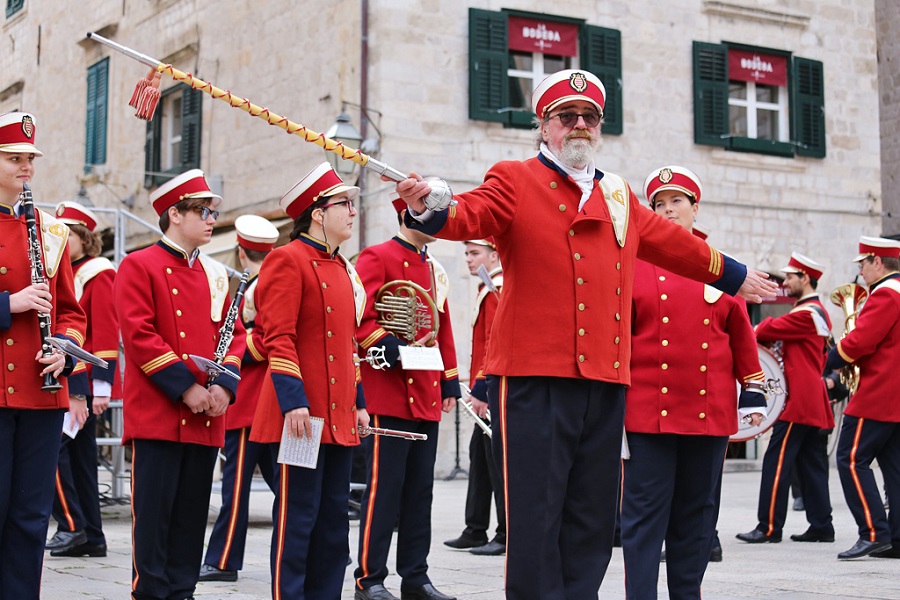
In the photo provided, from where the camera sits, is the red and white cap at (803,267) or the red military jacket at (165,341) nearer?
the red military jacket at (165,341)

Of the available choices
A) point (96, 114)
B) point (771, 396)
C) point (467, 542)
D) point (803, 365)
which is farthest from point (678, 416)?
point (96, 114)

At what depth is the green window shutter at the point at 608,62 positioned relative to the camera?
19672 mm

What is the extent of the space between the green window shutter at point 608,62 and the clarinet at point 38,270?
47.6ft

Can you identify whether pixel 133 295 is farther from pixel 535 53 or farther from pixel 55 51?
pixel 55 51

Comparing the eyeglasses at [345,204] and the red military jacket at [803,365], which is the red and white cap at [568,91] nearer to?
the eyeglasses at [345,204]

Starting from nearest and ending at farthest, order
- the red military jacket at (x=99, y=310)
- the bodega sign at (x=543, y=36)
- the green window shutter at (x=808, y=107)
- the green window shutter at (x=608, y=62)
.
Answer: the red military jacket at (x=99, y=310) → the bodega sign at (x=543, y=36) → the green window shutter at (x=608, y=62) → the green window shutter at (x=808, y=107)

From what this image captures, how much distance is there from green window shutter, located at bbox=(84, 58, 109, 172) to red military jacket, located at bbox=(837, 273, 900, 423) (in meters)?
17.3

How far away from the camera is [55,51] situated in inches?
1044

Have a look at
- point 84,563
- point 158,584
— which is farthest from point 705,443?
point 84,563

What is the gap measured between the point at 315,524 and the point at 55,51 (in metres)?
22.2

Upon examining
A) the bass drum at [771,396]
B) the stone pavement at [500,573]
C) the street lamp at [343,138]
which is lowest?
the stone pavement at [500,573]

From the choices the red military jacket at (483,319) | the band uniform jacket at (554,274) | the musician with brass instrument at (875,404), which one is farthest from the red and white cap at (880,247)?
the band uniform jacket at (554,274)

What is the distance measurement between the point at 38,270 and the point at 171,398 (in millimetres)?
935

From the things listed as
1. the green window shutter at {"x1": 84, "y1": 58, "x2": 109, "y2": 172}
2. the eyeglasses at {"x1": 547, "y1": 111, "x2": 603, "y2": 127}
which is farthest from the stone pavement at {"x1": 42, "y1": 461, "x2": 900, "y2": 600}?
the green window shutter at {"x1": 84, "y1": 58, "x2": 109, "y2": 172}
